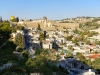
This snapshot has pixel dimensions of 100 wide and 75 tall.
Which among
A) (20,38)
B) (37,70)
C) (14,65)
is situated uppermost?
(14,65)

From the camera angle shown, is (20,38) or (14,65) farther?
(20,38)

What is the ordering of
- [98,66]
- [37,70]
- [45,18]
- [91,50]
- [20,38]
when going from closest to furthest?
[37,70] → [98,66] → [20,38] → [91,50] → [45,18]

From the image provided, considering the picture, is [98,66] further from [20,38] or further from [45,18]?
[45,18]

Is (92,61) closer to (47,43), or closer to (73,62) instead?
(73,62)

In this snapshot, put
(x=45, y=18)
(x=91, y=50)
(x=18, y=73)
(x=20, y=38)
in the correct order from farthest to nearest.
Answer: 1. (x=45, y=18)
2. (x=91, y=50)
3. (x=20, y=38)
4. (x=18, y=73)

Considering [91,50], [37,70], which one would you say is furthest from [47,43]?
[37,70]

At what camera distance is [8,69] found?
397 cm

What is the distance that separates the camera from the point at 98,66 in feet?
64.1

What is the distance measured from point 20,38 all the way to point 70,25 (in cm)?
4652

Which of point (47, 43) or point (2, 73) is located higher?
point (2, 73)

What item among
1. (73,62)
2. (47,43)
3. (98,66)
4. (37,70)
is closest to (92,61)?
(98,66)

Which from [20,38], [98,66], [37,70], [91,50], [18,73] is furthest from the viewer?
[91,50]

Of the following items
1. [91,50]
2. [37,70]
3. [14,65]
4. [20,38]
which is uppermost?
[14,65]

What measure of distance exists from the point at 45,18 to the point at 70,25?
769cm
